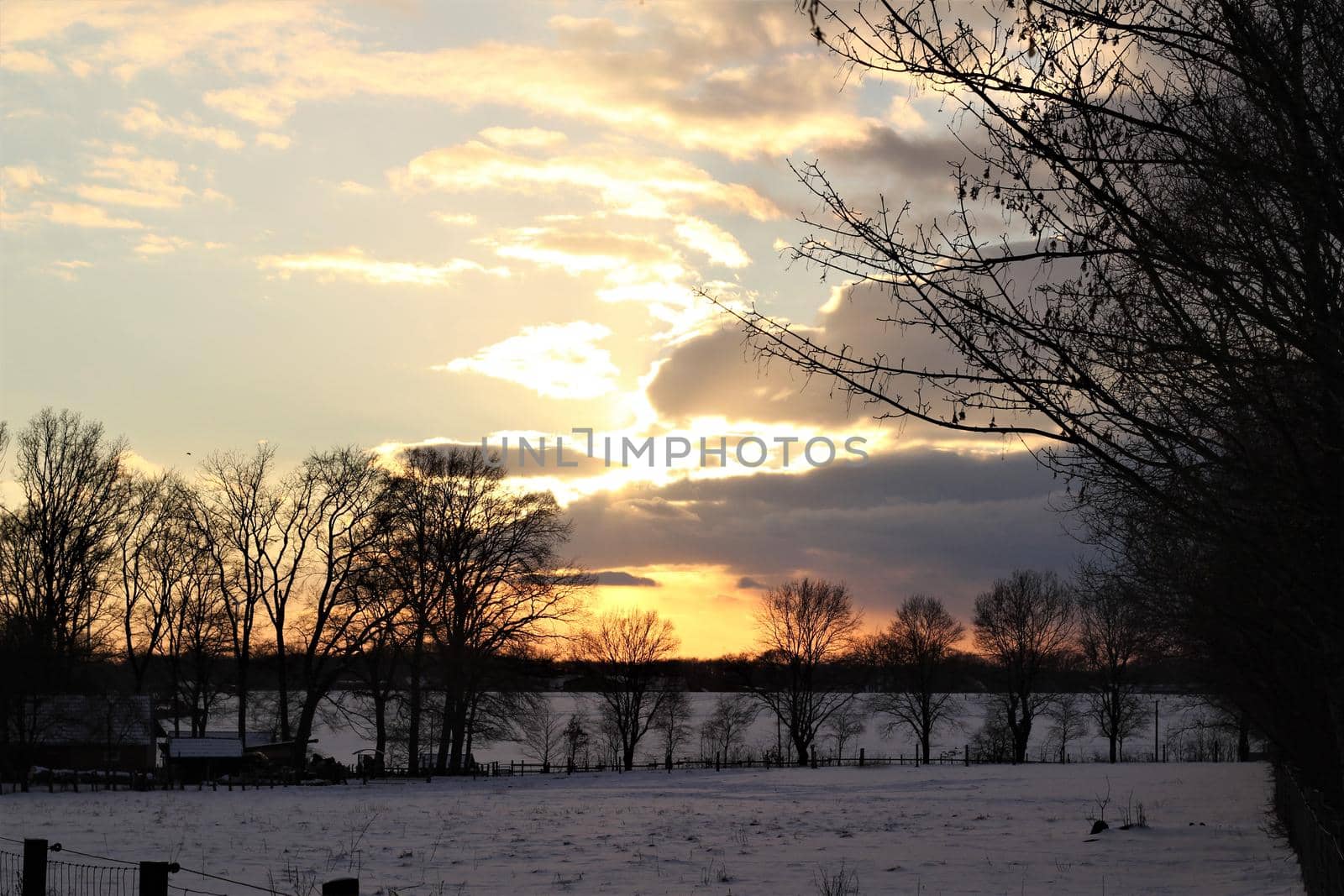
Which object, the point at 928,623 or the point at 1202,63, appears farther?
the point at 928,623

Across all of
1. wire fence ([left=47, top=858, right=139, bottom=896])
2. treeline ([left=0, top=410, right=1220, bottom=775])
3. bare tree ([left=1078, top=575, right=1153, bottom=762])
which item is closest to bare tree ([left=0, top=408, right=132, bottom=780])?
treeline ([left=0, top=410, right=1220, bottom=775])

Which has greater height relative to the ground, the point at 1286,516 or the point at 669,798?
the point at 1286,516

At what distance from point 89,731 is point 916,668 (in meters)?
52.9

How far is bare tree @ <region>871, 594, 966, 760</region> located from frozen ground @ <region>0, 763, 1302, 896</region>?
39.0 meters

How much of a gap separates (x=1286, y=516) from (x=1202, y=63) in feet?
8.47

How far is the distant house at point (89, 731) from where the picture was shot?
129ft

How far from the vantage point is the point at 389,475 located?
48.2 meters

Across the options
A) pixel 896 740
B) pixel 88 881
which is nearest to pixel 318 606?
pixel 88 881

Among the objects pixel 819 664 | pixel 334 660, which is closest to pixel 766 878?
pixel 334 660

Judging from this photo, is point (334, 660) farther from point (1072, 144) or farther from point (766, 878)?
point (1072, 144)

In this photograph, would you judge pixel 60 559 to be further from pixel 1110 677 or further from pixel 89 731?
pixel 1110 677

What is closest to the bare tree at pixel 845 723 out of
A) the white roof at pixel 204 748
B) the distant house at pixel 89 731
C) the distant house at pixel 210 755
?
the distant house at pixel 210 755

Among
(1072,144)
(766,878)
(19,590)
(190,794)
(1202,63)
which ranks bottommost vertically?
(190,794)

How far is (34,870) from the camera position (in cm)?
948
